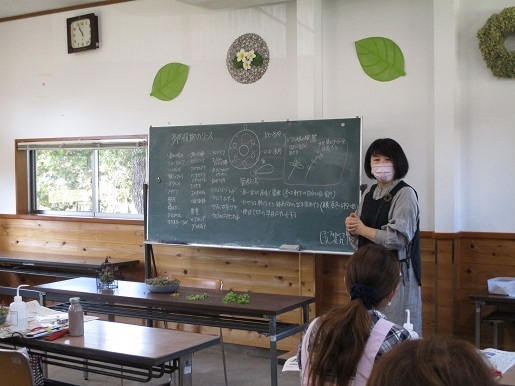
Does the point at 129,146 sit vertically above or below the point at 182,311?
above

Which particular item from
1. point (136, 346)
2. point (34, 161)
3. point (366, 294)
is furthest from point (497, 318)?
point (34, 161)

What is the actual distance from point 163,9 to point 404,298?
340cm

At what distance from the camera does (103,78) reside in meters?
6.00

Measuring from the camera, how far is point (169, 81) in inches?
223

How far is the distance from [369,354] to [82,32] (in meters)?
5.05

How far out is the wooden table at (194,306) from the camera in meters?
3.68

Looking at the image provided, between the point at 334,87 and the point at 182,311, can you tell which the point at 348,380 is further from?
the point at 334,87

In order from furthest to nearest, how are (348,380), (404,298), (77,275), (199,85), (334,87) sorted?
(77,275) → (199,85) → (334,87) → (404,298) → (348,380)

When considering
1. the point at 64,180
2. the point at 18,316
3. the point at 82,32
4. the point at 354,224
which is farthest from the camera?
the point at 64,180

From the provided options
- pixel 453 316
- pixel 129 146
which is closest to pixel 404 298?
pixel 453 316

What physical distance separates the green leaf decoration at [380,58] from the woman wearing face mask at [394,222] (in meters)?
1.16

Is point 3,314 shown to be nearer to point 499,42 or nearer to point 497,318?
point 497,318

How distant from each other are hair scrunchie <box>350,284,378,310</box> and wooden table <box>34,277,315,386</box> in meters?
Answer: 1.69

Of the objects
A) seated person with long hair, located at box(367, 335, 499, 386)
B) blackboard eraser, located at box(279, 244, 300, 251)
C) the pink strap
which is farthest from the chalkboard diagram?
seated person with long hair, located at box(367, 335, 499, 386)
